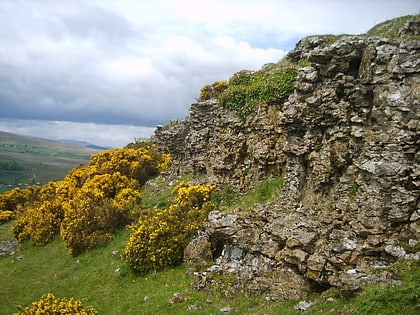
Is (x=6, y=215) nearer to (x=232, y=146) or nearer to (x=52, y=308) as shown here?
(x=232, y=146)

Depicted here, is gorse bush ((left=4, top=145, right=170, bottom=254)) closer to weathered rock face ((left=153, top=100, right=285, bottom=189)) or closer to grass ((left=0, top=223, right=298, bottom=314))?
grass ((left=0, top=223, right=298, bottom=314))

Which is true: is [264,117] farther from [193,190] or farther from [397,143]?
[397,143]

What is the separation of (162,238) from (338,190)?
1173 cm

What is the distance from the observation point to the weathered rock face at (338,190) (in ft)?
50.0

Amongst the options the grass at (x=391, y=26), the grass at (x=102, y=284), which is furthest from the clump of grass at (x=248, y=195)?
the grass at (x=391, y=26)

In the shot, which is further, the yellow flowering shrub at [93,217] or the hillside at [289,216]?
the yellow flowering shrub at [93,217]

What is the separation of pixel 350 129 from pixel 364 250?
6.42 meters

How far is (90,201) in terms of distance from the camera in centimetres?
3284

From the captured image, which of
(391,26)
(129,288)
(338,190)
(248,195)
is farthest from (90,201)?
(391,26)

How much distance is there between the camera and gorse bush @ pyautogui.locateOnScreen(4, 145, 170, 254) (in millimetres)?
30609

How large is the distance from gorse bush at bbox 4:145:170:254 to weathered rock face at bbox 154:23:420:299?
11.5 metres

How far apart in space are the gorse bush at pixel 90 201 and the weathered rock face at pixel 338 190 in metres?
11.5

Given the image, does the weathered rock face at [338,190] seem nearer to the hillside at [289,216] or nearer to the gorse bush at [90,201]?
the hillside at [289,216]

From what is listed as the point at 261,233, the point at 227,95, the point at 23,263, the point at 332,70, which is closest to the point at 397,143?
the point at 332,70
